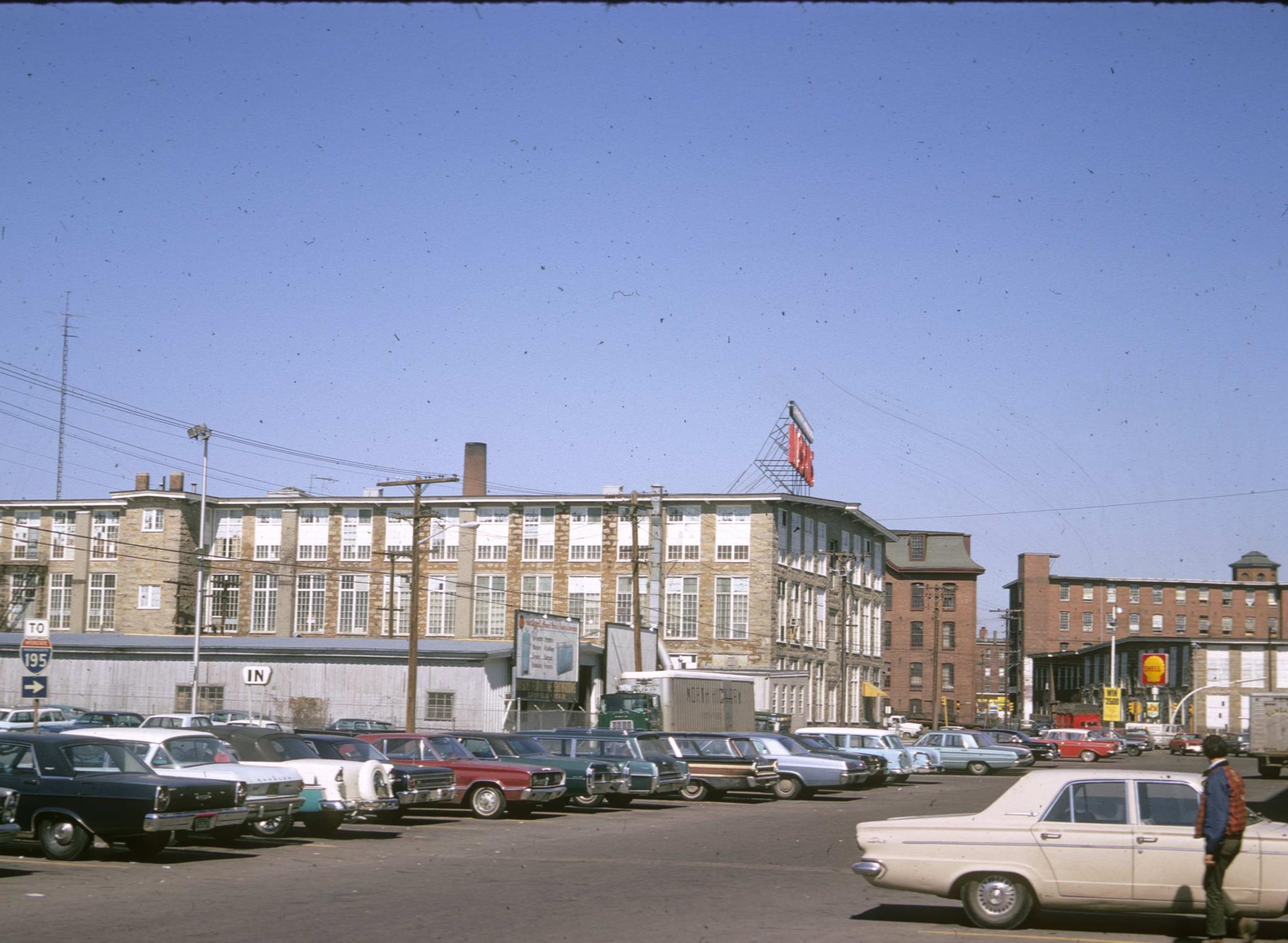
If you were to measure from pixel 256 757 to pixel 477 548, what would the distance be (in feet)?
190

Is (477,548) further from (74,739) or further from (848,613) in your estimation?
(74,739)

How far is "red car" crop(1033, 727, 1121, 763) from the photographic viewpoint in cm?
6856

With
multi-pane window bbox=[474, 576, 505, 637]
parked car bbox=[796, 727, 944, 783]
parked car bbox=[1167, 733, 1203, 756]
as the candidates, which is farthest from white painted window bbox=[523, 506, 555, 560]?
parked car bbox=[796, 727, 944, 783]

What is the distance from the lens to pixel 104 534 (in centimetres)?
8225

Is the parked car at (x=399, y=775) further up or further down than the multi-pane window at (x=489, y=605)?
further down

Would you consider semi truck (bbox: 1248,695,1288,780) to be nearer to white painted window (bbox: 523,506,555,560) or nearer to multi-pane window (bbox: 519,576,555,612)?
multi-pane window (bbox: 519,576,555,612)

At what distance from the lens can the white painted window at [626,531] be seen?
251 ft

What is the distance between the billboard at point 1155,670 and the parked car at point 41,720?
3555 inches

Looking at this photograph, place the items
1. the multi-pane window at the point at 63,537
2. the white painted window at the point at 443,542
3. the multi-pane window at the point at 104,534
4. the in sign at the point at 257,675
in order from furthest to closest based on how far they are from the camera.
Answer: the multi-pane window at the point at 63,537, the multi-pane window at the point at 104,534, the white painted window at the point at 443,542, the in sign at the point at 257,675

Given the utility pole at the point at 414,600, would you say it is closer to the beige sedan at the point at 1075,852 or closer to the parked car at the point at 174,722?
the parked car at the point at 174,722

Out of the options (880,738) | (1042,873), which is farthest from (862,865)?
(880,738)

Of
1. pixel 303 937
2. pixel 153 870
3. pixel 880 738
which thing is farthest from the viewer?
pixel 880 738

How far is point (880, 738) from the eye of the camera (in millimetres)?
43438

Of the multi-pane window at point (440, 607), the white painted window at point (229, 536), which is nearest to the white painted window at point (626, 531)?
the multi-pane window at point (440, 607)
